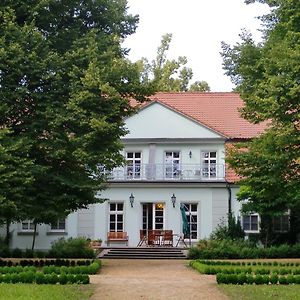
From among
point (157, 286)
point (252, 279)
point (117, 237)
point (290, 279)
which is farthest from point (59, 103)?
point (117, 237)

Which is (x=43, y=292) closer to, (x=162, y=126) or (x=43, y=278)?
(x=43, y=278)

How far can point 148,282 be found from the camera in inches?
620

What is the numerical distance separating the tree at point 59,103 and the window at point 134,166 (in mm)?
11071

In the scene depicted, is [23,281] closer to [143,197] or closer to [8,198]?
[8,198]

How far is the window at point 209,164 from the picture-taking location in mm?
33312

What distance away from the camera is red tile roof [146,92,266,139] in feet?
114

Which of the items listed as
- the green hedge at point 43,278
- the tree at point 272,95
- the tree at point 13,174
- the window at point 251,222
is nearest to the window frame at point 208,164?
the window at point 251,222

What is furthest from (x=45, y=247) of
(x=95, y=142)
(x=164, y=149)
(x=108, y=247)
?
(x=95, y=142)

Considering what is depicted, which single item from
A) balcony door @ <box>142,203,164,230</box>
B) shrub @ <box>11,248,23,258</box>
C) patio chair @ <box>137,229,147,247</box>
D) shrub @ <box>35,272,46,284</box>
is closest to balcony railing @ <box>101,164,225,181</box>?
balcony door @ <box>142,203,164,230</box>

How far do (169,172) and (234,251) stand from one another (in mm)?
7722

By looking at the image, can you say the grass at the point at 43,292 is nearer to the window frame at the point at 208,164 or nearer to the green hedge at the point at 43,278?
the green hedge at the point at 43,278

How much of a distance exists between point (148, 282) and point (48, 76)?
8311 mm

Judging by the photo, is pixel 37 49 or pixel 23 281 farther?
pixel 37 49

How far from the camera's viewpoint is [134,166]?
3369 cm
